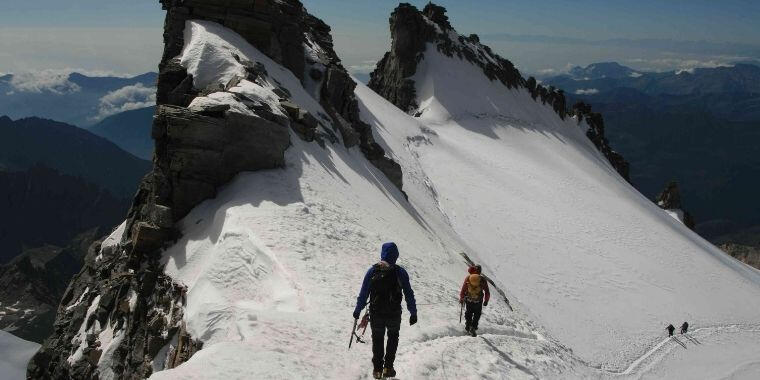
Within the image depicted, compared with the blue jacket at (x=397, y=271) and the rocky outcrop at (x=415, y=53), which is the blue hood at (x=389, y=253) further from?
the rocky outcrop at (x=415, y=53)

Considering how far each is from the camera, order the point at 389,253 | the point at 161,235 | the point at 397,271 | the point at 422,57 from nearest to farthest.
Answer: the point at 389,253 → the point at 397,271 → the point at 161,235 → the point at 422,57

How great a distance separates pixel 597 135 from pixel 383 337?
104m

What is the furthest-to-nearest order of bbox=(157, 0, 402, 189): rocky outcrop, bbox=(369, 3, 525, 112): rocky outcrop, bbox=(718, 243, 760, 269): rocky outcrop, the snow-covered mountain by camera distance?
bbox=(718, 243, 760, 269): rocky outcrop, bbox=(369, 3, 525, 112): rocky outcrop, bbox=(157, 0, 402, 189): rocky outcrop, the snow-covered mountain

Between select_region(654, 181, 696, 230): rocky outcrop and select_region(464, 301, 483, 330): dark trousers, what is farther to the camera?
select_region(654, 181, 696, 230): rocky outcrop

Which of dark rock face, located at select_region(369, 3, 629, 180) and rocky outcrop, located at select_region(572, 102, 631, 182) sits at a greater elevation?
dark rock face, located at select_region(369, 3, 629, 180)

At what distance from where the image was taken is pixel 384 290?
35.7ft

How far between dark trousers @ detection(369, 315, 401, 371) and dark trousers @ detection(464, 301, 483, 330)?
4.92 m

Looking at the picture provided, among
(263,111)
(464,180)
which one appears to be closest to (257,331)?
(263,111)

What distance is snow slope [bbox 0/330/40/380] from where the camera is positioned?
30.8 m

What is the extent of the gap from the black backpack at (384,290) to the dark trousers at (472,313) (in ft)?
17.8

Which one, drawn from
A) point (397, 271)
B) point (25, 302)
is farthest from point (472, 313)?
point (25, 302)

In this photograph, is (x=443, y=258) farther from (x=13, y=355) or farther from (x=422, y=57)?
(x=422, y=57)

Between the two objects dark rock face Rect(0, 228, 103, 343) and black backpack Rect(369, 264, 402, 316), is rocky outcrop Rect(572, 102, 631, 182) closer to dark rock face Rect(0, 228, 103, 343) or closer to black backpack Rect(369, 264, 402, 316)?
black backpack Rect(369, 264, 402, 316)

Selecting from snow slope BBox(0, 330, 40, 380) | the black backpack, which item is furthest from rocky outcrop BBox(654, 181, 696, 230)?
the black backpack
